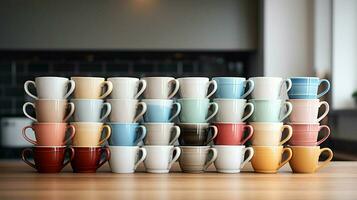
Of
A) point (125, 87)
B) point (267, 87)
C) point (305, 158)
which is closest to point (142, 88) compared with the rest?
point (125, 87)

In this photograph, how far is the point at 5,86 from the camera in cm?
Result: 387

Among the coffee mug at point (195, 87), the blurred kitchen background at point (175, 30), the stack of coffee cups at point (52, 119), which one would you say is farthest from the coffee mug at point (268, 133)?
the blurred kitchen background at point (175, 30)

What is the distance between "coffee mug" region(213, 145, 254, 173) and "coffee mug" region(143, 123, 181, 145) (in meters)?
0.09

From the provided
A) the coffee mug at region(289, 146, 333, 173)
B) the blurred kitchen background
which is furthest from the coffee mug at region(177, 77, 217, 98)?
the blurred kitchen background

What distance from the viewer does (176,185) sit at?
1025 mm

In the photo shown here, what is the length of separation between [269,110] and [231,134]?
9 cm

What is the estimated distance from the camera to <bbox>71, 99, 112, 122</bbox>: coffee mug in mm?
1197

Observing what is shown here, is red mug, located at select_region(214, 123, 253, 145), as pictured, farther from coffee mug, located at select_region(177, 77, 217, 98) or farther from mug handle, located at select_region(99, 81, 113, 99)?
mug handle, located at select_region(99, 81, 113, 99)

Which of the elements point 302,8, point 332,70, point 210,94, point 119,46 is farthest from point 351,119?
point 210,94

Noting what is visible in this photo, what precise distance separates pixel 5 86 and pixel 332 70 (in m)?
2.02

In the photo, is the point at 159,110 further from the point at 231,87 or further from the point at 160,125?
the point at 231,87

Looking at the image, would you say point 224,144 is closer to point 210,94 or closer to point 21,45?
point 210,94

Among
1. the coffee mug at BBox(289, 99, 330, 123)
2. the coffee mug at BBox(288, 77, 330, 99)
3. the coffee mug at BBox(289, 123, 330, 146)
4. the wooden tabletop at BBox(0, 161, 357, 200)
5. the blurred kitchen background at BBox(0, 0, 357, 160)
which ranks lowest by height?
the wooden tabletop at BBox(0, 161, 357, 200)

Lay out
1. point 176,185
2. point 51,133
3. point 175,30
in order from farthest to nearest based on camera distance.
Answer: point 175,30 < point 51,133 < point 176,185
